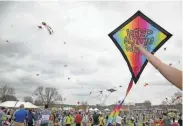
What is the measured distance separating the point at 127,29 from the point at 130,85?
1548 millimetres

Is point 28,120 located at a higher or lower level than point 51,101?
lower

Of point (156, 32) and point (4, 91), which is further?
point (4, 91)

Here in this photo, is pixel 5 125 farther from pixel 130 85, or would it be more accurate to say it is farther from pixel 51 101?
pixel 51 101

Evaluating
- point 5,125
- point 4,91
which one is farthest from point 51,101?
point 5,125

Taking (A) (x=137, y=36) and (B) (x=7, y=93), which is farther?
(B) (x=7, y=93)

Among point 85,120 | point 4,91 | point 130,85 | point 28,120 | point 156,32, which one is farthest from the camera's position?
point 4,91

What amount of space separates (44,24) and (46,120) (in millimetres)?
5944

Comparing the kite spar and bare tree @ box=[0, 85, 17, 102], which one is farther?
bare tree @ box=[0, 85, 17, 102]

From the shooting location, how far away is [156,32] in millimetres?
2990

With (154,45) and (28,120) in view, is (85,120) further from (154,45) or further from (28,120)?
(154,45)

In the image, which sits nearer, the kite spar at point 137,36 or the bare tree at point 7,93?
the kite spar at point 137,36

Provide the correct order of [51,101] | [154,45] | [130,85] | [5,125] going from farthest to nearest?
1. [51,101]
2. [5,125]
3. [130,85]
4. [154,45]

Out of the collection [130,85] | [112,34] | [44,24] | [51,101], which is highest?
[51,101]

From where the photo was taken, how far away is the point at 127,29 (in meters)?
3.15
